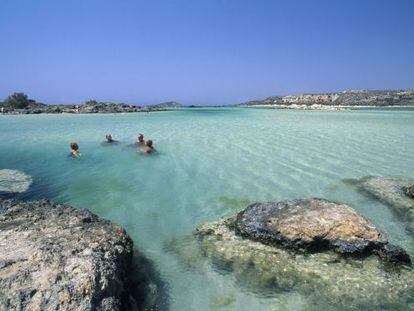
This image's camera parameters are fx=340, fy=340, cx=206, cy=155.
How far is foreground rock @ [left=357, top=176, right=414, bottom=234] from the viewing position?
770 centimetres

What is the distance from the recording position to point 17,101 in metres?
72.0

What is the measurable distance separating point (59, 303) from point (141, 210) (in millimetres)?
4891

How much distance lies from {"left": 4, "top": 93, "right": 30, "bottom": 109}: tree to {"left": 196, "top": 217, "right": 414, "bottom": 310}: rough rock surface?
76955mm

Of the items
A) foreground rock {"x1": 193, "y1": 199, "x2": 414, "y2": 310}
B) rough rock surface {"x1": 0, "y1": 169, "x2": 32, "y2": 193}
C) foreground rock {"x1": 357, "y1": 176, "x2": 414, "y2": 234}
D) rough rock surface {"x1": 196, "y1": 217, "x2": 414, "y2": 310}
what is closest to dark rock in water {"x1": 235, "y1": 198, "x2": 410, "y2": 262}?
foreground rock {"x1": 193, "y1": 199, "x2": 414, "y2": 310}

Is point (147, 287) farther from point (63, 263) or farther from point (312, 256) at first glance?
point (312, 256)

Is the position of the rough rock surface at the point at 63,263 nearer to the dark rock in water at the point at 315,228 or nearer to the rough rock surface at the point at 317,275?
the rough rock surface at the point at 317,275

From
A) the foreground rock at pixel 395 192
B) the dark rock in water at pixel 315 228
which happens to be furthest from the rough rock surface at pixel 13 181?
the foreground rock at pixel 395 192

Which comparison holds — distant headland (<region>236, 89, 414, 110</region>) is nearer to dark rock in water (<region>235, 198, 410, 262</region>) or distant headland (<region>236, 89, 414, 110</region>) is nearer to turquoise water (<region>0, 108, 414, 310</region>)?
turquoise water (<region>0, 108, 414, 310</region>)

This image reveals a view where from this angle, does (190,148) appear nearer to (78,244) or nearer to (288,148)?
(288,148)

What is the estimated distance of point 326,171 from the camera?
11.8 meters

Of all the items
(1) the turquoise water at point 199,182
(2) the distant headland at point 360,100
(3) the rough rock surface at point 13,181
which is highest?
(3) the rough rock surface at point 13,181

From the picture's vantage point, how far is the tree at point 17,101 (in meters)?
71.2

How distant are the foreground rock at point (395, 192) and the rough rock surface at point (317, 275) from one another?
223 centimetres

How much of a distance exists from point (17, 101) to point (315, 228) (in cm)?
7928
